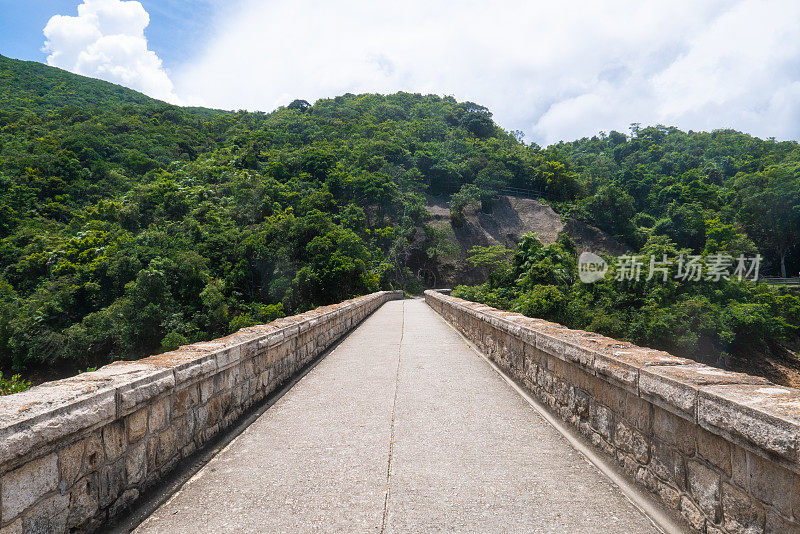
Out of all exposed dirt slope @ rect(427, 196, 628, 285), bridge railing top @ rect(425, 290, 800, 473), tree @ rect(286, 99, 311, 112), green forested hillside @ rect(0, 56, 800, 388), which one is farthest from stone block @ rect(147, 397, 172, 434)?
tree @ rect(286, 99, 311, 112)

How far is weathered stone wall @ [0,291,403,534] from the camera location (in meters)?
1.94

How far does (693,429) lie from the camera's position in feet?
8.04

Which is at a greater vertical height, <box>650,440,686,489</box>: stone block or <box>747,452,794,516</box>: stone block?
<box>747,452,794,516</box>: stone block

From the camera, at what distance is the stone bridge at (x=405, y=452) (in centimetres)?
205

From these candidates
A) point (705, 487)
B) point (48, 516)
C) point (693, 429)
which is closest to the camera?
point (48, 516)

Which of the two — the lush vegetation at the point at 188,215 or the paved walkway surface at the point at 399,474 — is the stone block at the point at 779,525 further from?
the lush vegetation at the point at 188,215

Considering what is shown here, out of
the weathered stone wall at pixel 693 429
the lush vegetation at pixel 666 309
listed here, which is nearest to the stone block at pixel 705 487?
the weathered stone wall at pixel 693 429

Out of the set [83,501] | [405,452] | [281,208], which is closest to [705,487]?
[405,452]

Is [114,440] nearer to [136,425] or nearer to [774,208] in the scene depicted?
[136,425]

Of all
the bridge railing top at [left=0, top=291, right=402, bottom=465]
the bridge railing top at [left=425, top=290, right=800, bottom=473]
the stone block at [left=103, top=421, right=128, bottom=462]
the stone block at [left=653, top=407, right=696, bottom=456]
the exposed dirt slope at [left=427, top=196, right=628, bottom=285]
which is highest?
the exposed dirt slope at [left=427, top=196, right=628, bottom=285]

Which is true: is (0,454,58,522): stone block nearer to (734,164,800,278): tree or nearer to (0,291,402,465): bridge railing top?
(0,291,402,465): bridge railing top

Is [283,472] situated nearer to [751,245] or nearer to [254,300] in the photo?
[254,300]

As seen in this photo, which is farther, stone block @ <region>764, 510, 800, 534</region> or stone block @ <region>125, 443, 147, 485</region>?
stone block @ <region>125, 443, 147, 485</region>

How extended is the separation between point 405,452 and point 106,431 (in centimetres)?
208
